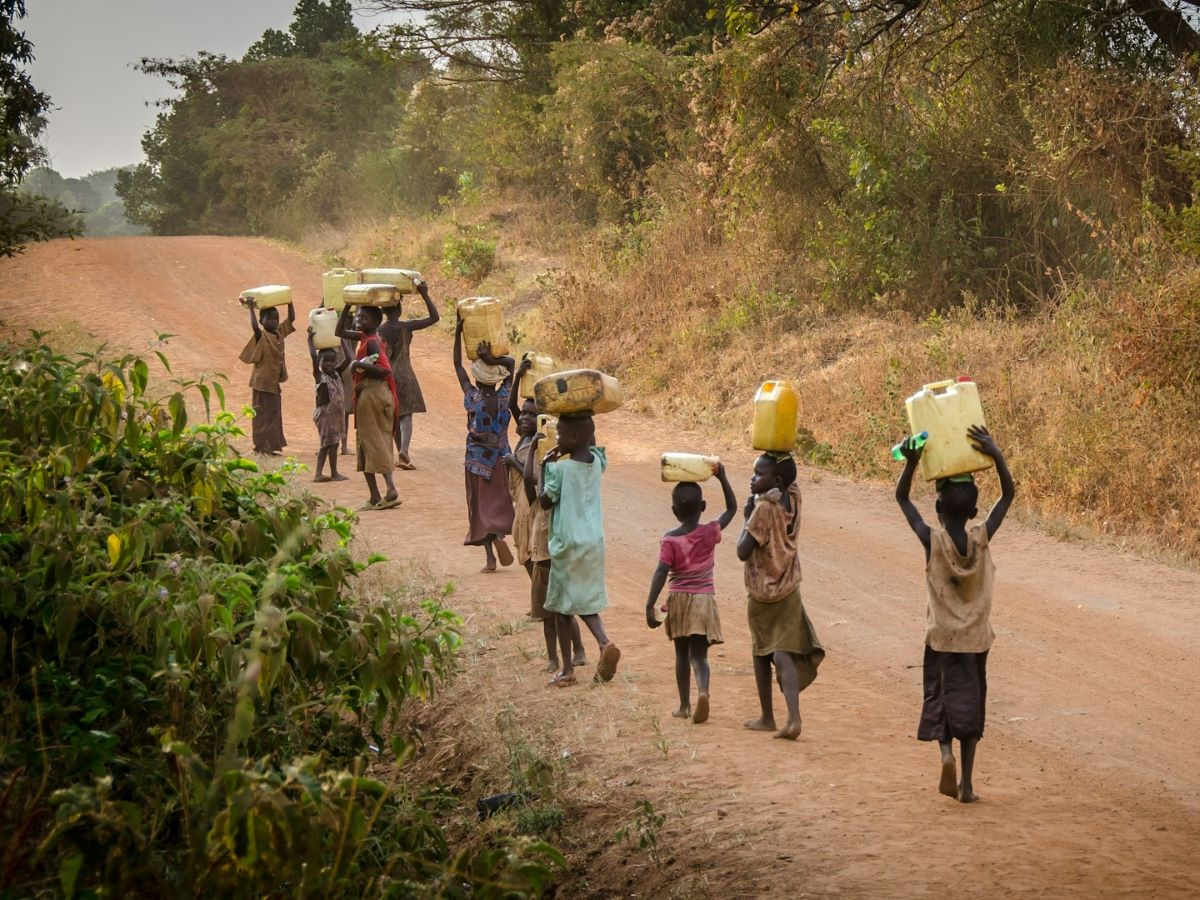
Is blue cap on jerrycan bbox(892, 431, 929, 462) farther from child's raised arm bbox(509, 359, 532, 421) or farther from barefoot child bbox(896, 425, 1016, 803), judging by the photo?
child's raised arm bbox(509, 359, 532, 421)

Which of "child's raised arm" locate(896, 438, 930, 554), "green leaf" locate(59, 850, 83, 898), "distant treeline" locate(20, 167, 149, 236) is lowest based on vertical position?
"green leaf" locate(59, 850, 83, 898)

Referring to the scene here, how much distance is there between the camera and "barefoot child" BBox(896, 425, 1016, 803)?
5262mm

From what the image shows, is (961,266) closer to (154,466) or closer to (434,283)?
(434,283)

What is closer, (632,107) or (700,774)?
(700,774)

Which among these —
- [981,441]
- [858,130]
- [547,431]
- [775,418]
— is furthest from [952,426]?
[858,130]

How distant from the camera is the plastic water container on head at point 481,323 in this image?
29.7 ft

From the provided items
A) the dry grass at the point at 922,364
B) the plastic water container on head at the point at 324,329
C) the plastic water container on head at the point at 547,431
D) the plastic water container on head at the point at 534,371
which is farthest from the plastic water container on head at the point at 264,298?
the plastic water container on head at the point at 547,431

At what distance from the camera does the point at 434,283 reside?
22516mm

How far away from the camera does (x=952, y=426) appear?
5184 millimetres

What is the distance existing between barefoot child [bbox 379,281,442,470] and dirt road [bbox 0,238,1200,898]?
15.8 inches

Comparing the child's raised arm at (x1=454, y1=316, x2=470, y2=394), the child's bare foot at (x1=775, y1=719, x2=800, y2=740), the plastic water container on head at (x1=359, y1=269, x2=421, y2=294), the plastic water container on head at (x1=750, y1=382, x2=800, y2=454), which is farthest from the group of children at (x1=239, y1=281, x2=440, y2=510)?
the child's bare foot at (x1=775, y1=719, x2=800, y2=740)

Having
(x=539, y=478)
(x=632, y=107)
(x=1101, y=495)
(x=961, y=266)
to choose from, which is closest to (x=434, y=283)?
(x=632, y=107)

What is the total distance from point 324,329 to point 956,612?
7733mm

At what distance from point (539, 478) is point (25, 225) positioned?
11.7 m
